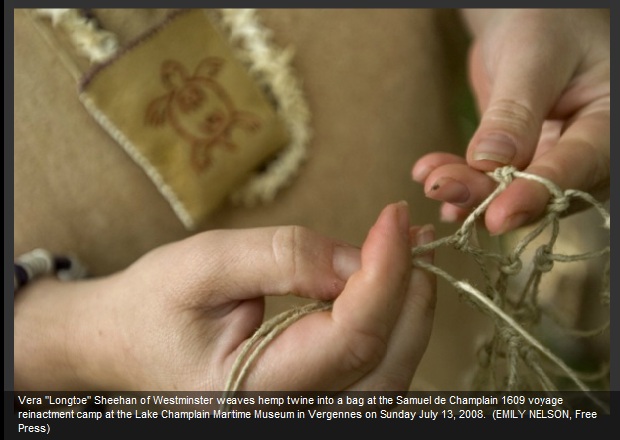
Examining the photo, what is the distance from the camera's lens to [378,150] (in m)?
0.78

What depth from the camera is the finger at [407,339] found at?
1.52 feet

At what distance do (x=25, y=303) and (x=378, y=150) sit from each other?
0.48 meters

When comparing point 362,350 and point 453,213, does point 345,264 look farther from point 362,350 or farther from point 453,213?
point 453,213

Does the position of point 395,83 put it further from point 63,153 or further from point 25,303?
point 25,303

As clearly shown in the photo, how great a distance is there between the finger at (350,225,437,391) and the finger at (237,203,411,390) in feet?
0.05

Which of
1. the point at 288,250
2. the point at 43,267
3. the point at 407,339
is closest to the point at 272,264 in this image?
the point at 288,250

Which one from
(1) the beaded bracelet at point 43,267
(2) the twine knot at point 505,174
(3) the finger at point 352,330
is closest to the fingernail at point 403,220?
(3) the finger at point 352,330

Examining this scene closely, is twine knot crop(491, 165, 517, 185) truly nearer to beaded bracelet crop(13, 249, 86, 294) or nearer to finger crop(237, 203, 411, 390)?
finger crop(237, 203, 411, 390)

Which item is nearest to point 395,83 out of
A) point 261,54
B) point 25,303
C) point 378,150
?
point 378,150

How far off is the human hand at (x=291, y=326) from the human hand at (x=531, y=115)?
3.0 inches

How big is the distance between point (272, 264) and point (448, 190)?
0.18m

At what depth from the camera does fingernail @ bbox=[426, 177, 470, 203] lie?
513 mm

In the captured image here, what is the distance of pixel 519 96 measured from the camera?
1.92 ft

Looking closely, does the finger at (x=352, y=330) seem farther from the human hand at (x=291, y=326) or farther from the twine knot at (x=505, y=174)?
the twine knot at (x=505, y=174)
